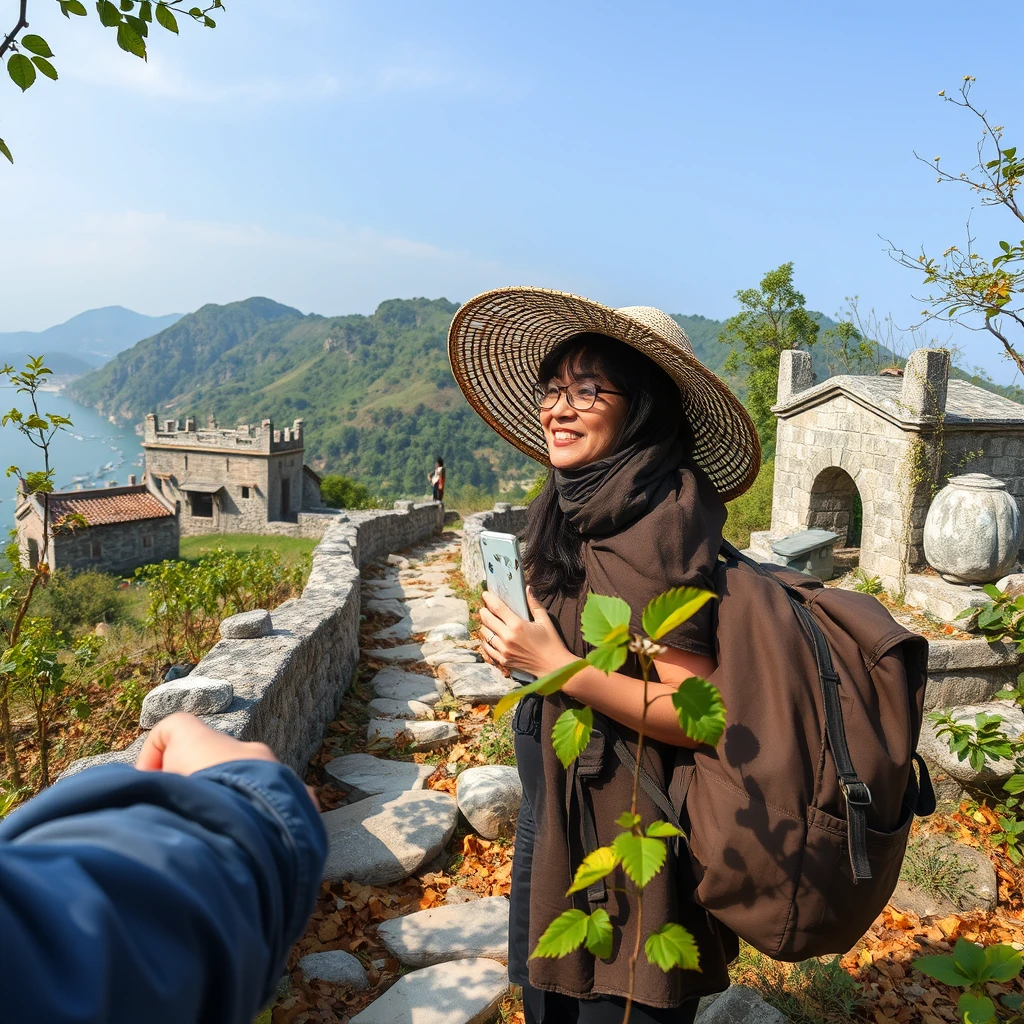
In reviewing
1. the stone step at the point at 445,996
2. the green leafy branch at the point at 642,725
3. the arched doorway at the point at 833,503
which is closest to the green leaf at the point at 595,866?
the green leafy branch at the point at 642,725

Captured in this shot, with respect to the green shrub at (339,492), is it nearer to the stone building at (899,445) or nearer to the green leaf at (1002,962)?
the stone building at (899,445)

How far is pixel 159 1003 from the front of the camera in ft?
1.96

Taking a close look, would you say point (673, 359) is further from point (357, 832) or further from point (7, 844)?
point (357, 832)

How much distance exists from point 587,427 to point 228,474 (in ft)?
124

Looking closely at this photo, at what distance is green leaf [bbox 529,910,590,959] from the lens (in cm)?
124

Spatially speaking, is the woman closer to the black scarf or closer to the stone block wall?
the black scarf

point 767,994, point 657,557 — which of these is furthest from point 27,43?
point 767,994

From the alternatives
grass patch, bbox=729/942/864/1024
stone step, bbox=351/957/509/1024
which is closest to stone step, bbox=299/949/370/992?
stone step, bbox=351/957/509/1024

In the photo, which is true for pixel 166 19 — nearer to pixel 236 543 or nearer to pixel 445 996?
pixel 445 996

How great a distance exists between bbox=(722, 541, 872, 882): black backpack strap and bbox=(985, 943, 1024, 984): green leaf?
20.7 inches

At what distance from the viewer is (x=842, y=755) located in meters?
1.50

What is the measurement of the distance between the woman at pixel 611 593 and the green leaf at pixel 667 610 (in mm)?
493

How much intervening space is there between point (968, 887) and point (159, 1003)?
441 cm

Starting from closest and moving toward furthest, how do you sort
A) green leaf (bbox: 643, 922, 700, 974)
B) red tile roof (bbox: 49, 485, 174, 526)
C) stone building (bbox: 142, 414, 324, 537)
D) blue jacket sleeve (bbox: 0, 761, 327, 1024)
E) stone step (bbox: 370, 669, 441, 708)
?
blue jacket sleeve (bbox: 0, 761, 327, 1024), green leaf (bbox: 643, 922, 700, 974), stone step (bbox: 370, 669, 441, 708), red tile roof (bbox: 49, 485, 174, 526), stone building (bbox: 142, 414, 324, 537)
